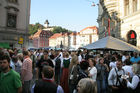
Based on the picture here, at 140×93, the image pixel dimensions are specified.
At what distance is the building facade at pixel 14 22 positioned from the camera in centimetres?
2364

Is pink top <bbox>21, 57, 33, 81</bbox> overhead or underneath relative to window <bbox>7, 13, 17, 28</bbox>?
underneath

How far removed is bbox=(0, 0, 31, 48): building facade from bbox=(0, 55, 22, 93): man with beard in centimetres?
2174

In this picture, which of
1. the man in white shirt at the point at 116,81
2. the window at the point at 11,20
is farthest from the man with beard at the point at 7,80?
the window at the point at 11,20

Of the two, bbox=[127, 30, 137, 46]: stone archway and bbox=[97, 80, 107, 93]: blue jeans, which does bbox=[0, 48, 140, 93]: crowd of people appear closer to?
bbox=[97, 80, 107, 93]: blue jeans

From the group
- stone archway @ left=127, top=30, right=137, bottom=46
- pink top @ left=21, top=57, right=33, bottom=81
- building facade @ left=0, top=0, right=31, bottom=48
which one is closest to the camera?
pink top @ left=21, top=57, right=33, bottom=81

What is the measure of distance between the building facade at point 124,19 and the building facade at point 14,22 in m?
15.2

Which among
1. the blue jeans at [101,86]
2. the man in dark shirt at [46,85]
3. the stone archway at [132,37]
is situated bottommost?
the blue jeans at [101,86]

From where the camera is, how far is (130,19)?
17.1 metres

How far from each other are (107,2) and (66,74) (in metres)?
17.9

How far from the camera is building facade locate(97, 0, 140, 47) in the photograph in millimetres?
16188

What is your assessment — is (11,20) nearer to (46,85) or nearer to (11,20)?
(11,20)

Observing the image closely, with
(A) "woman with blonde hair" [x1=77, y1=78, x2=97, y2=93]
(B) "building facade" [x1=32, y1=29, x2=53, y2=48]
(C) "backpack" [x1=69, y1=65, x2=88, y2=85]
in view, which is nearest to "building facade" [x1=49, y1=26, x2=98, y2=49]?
(B) "building facade" [x1=32, y1=29, x2=53, y2=48]

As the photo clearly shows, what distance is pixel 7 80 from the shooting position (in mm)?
3299

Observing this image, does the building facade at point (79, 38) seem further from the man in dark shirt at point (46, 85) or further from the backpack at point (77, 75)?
the man in dark shirt at point (46, 85)
